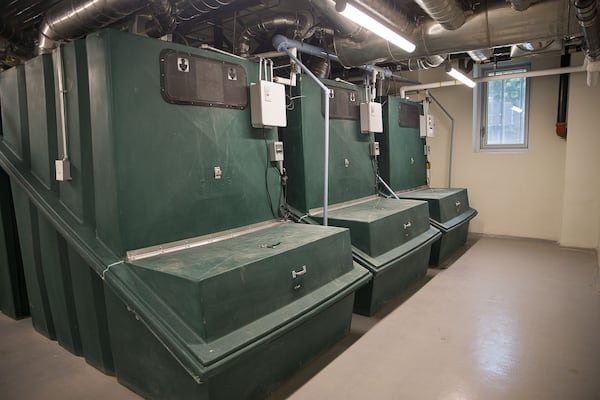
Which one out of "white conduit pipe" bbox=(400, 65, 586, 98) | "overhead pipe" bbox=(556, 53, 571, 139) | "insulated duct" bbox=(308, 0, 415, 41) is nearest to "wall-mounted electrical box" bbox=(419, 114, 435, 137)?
"white conduit pipe" bbox=(400, 65, 586, 98)

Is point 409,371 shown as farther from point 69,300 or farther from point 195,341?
point 69,300

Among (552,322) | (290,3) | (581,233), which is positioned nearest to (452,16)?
(290,3)

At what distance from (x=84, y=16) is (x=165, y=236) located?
167cm

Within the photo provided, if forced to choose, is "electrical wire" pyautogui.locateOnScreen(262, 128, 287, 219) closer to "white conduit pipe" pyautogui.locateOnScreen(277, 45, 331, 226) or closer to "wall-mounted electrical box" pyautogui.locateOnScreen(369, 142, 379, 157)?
"white conduit pipe" pyautogui.locateOnScreen(277, 45, 331, 226)

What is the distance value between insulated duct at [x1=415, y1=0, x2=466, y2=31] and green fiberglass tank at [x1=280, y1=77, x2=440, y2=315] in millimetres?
1129

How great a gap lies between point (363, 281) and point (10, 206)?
2.91 metres

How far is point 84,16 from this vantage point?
2777 mm

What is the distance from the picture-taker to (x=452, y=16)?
2.97m

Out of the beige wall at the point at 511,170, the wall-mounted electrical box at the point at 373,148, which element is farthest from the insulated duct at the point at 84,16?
the beige wall at the point at 511,170

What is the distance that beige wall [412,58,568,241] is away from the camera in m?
5.46

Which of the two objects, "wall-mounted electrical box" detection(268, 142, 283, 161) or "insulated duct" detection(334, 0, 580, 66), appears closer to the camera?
"insulated duct" detection(334, 0, 580, 66)

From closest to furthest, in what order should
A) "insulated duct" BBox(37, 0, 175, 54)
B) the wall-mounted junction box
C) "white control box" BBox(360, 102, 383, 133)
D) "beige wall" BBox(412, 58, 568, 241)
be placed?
1. the wall-mounted junction box
2. "insulated duct" BBox(37, 0, 175, 54)
3. "white control box" BBox(360, 102, 383, 133)
4. "beige wall" BBox(412, 58, 568, 241)

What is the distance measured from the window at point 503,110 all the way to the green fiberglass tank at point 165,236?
163 inches

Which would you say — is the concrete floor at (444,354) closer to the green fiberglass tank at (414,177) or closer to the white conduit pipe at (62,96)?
the green fiberglass tank at (414,177)
